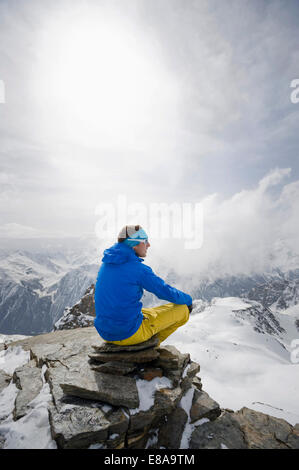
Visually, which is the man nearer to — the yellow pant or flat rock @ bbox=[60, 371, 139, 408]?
the yellow pant

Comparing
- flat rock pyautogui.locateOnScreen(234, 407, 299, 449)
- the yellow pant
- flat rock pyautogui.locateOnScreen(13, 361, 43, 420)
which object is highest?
the yellow pant

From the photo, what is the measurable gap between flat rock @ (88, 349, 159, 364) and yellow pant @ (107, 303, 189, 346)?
0.27 meters

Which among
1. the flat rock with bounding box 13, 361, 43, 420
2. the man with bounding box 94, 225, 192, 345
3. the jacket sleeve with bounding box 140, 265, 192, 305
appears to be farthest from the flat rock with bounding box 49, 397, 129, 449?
the jacket sleeve with bounding box 140, 265, 192, 305

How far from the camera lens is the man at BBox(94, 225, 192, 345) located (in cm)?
504

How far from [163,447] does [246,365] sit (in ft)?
127

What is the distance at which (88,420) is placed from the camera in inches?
159

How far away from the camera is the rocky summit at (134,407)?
13.3ft

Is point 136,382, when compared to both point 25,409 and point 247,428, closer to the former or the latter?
point 25,409

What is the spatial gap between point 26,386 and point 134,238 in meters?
4.76

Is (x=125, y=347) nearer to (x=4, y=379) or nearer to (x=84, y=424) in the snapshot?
(x=84, y=424)

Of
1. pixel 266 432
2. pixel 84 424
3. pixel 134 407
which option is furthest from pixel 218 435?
pixel 84 424

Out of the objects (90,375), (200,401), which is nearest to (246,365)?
(200,401)

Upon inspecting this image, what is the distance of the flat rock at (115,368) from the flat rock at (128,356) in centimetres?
12
